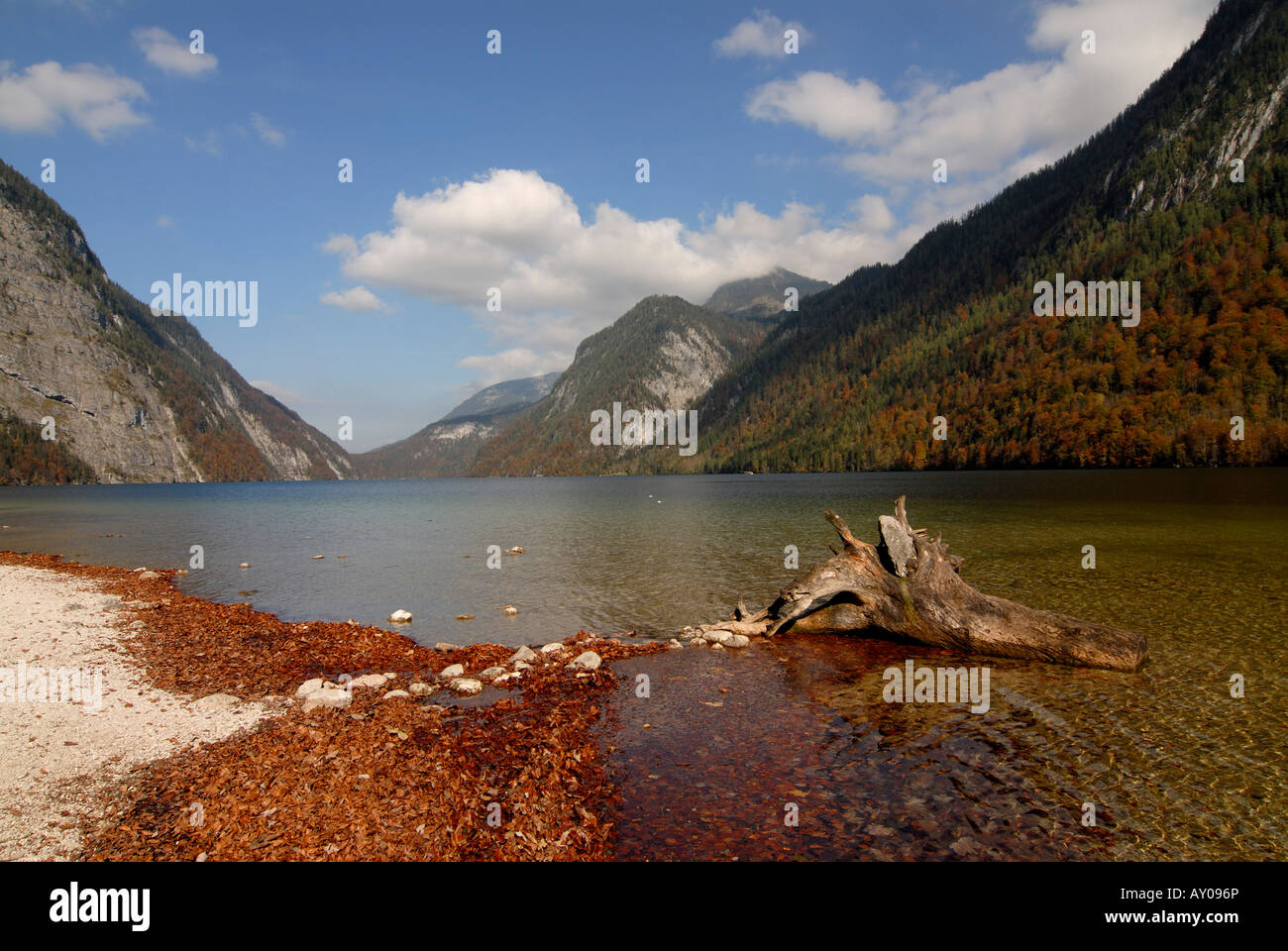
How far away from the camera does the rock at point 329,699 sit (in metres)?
12.2

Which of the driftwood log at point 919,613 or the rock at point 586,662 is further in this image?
the rock at point 586,662

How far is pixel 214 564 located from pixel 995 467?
7004 inches

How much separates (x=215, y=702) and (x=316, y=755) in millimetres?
4912

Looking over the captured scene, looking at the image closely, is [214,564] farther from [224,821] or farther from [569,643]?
[224,821]

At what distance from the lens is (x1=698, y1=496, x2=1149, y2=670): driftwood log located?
14156 millimetres

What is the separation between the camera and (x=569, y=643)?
17.5 metres

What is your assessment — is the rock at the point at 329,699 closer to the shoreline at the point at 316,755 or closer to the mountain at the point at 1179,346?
the shoreline at the point at 316,755

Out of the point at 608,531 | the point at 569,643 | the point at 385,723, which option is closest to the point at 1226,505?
the point at 608,531

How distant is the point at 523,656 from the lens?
15812mm

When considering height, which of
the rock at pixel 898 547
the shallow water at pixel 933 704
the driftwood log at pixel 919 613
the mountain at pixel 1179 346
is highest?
the mountain at pixel 1179 346

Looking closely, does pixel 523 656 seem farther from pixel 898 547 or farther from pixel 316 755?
pixel 898 547

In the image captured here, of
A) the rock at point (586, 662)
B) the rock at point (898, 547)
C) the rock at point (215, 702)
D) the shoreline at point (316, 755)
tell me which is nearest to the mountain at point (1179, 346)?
the rock at point (898, 547)

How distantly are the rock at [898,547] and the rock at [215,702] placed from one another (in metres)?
16.4

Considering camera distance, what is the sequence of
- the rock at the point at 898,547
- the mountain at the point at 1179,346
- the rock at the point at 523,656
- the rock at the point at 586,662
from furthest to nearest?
the mountain at the point at 1179,346 → the rock at the point at 898,547 → the rock at the point at 523,656 → the rock at the point at 586,662
